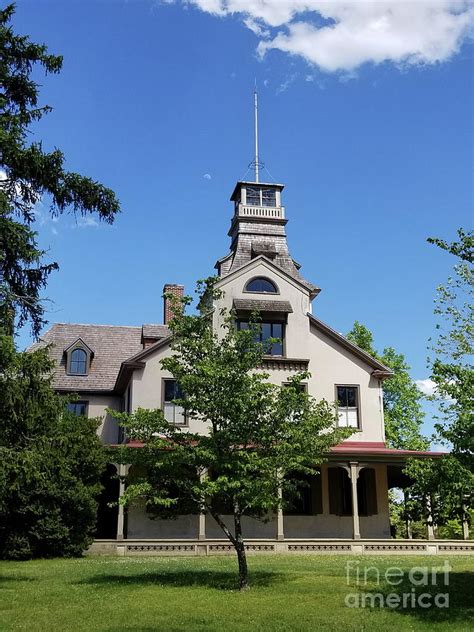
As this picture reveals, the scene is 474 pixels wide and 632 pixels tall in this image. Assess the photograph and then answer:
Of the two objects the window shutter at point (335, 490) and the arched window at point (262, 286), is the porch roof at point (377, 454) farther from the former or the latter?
the arched window at point (262, 286)

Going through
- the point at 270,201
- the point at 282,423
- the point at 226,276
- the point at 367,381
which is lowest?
the point at 282,423

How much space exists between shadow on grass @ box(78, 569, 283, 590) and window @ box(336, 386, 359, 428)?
1131 centimetres

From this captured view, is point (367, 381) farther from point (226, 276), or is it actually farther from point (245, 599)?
point (245, 599)

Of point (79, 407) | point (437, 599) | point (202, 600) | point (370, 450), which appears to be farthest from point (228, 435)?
point (79, 407)

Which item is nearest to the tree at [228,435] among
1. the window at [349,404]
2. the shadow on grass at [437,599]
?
the shadow on grass at [437,599]

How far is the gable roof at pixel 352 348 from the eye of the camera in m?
28.6

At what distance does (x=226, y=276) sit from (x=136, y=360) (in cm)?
498

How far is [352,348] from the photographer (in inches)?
1139

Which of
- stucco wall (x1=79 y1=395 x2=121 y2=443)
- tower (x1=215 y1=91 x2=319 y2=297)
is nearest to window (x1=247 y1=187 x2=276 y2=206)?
tower (x1=215 y1=91 x2=319 y2=297)

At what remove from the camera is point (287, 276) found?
29.0m

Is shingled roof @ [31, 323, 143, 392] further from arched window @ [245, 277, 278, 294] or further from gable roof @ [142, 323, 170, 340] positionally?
arched window @ [245, 277, 278, 294]

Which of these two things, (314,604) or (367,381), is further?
(367,381)

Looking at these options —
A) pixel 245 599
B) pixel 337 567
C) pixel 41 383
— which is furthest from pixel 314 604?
pixel 41 383

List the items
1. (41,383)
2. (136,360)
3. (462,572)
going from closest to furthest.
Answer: (41,383) < (462,572) < (136,360)
